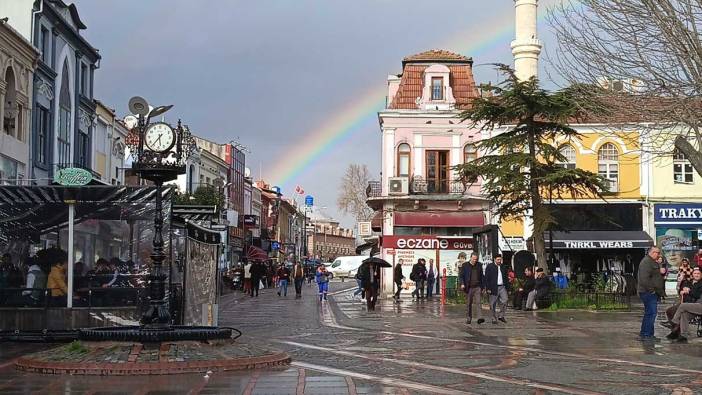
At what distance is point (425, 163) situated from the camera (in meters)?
48.3

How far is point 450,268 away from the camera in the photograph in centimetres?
4547

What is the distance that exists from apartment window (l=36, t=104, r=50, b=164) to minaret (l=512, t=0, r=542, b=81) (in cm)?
2627

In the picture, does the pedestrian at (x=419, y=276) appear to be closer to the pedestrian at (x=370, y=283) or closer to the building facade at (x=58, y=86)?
the pedestrian at (x=370, y=283)

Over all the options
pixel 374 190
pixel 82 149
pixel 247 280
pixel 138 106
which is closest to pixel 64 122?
pixel 82 149

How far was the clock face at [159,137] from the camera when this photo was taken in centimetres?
1457

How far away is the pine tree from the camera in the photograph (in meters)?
32.5

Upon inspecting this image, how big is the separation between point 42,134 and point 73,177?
56.0ft

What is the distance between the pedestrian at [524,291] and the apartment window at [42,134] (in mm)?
18441

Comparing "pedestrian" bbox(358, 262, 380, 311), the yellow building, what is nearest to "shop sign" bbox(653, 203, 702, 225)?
the yellow building

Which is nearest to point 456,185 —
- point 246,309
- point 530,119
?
point 530,119

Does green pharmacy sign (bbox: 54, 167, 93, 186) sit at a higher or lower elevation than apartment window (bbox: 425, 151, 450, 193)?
lower

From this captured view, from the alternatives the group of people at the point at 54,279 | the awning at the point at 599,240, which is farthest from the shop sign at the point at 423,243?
the group of people at the point at 54,279

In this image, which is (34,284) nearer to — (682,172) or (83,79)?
(83,79)

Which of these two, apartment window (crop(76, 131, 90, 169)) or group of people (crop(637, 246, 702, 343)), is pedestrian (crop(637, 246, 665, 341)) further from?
apartment window (crop(76, 131, 90, 169))
